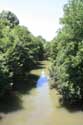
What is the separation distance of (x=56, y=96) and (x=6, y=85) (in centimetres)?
595

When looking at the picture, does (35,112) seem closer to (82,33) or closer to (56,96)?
(56,96)

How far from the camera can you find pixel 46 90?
29.2 metres

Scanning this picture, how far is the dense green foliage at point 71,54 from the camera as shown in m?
20.6

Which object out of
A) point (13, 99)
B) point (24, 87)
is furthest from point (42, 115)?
point (24, 87)

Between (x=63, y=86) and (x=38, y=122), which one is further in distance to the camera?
(x=63, y=86)

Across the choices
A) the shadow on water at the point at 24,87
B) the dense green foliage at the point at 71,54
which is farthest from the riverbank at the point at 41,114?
the shadow on water at the point at 24,87

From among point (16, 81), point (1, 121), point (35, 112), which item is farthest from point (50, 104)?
point (16, 81)

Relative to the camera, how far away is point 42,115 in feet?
64.6

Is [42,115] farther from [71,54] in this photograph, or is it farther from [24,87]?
[24,87]

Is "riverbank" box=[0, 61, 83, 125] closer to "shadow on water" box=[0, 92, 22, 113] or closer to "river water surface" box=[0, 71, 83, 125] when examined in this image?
"river water surface" box=[0, 71, 83, 125]

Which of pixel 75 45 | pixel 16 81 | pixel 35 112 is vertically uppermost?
pixel 16 81

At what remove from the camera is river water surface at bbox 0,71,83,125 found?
18.1m

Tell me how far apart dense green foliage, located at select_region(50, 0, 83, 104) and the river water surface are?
144cm

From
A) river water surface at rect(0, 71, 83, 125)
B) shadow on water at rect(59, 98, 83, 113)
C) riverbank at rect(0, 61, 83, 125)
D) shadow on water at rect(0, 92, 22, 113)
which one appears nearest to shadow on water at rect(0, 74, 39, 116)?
shadow on water at rect(0, 92, 22, 113)
